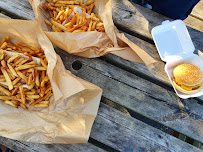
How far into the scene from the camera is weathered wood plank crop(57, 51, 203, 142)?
2020 millimetres

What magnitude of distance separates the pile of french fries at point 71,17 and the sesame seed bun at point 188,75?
3.05ft

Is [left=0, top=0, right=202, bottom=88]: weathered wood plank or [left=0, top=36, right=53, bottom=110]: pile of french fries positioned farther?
[left=0, top=0, right=202, bottom=88]: weathered wood plank

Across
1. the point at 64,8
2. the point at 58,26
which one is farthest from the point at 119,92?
the point at 64,8

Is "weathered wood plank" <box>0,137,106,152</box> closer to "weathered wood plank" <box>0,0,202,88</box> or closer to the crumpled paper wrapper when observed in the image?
the crumpled paper wrapper

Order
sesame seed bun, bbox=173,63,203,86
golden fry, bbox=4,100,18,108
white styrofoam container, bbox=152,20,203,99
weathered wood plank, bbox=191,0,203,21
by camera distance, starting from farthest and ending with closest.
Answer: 1. weathered wood plank, bbox=191,0,203,21
2. white styrofoam container, bbox=152,20,203,99
3. sesame seed bun, bbox=173,63,203,86
4. golden fry, bbox=4,100,18,108

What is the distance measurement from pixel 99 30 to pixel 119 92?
707 millimetres

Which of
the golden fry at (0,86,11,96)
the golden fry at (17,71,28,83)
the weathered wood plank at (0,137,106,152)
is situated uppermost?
the golden fry at (17,71,28,83)

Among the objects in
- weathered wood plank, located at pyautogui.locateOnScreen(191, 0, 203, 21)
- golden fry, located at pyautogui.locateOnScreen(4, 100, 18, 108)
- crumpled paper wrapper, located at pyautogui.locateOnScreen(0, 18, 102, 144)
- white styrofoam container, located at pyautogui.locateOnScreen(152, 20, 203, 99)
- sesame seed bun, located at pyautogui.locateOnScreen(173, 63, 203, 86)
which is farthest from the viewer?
weathered wood plank, located at pyautogui.locateOnScreen(191, 0, 203, 21)

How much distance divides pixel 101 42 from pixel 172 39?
88cm

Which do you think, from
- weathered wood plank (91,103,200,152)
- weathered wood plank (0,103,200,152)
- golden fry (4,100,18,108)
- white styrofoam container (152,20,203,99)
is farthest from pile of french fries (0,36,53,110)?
white styrofoam container (152,20,203,99)

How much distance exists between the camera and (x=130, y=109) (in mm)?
2029

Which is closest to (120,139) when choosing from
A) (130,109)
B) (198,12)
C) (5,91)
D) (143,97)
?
(130,109)

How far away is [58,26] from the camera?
1.98m

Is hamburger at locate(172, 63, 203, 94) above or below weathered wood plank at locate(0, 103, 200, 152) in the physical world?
above
